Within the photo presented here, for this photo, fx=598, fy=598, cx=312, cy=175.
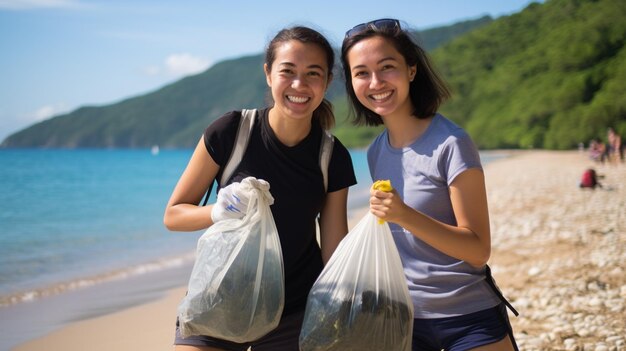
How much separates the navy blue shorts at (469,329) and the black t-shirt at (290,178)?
0.56m

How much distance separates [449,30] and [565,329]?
167 metres

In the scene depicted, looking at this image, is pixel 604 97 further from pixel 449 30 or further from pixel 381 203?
pixel 449 30

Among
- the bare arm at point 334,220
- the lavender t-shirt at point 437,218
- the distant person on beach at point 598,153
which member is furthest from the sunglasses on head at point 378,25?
the distant person on beach at point 598,153

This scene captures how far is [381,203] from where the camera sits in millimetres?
2016

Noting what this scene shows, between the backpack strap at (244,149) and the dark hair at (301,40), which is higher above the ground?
the dark hair at (301,40)

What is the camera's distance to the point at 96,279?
7.96 metres

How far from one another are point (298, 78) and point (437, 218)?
0.77m

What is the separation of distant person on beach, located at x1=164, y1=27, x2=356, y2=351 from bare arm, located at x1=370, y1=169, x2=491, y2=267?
0.46 metres

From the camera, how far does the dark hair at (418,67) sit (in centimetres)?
232

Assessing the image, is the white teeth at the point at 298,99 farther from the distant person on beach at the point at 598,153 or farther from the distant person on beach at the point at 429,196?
the distant person on beach at the point at 598,153

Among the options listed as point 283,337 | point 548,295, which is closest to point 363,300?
point 283,337

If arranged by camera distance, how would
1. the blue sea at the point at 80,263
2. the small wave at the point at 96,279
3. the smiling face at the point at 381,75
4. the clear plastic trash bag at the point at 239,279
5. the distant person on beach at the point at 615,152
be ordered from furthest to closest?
the distant person on beach at the point at 615,152 < the small wave at the point at 96,279 < the blue sea at the point at 80,263 < the smiling face at the point at 381,75 < the clear plastic trash bag at the point at 239,279

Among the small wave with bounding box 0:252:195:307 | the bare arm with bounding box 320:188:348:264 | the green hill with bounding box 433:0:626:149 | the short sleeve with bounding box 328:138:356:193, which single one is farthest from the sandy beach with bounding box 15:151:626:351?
A: the green hill with bounding box 433:0:626:149

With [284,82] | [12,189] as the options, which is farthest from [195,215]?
[12,189]
